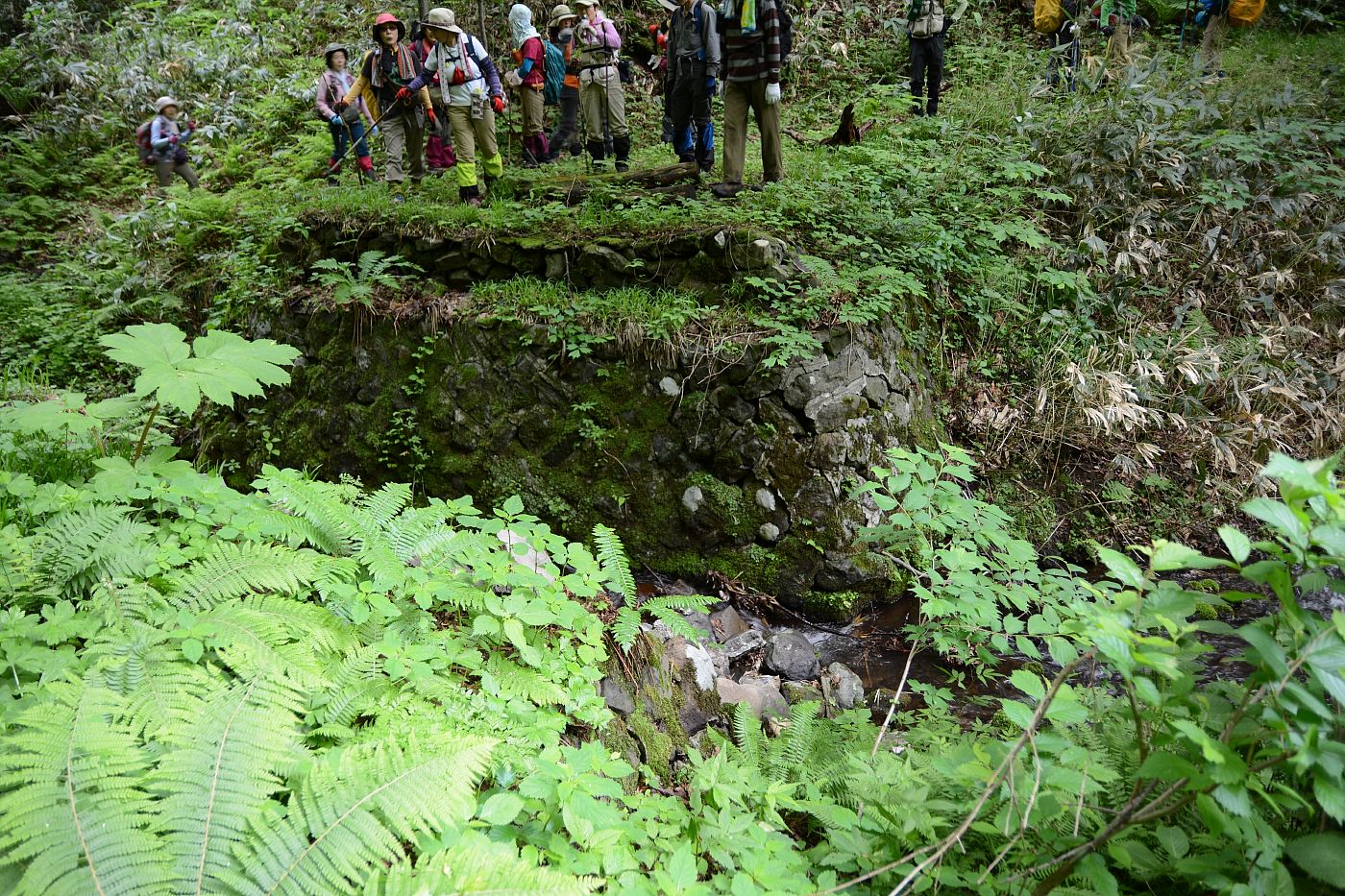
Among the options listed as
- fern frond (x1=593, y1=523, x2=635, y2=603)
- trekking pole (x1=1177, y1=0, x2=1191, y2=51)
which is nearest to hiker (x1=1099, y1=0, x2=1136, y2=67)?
trekking pole (x1=1177, y1=0, x2=1191, y2=51)

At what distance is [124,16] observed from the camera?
15.9 metres

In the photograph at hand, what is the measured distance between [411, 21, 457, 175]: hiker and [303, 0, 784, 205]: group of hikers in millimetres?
14

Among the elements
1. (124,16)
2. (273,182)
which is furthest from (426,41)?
(124,16)

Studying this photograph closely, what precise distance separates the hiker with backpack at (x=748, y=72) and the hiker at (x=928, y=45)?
12.8 feet

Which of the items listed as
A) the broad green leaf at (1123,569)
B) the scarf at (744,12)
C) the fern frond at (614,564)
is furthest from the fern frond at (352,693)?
the scarf at (744,12)

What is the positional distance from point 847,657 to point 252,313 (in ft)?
23.0

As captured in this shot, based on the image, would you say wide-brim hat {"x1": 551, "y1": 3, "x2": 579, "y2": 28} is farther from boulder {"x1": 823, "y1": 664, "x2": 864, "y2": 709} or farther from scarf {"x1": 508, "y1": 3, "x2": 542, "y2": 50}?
boulder {"x1": 823, "y1": 664, "x2": 864, "y2": 709}

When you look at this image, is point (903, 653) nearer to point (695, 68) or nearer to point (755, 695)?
point (755, 695)

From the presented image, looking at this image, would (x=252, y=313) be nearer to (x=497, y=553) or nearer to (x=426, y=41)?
(x=426, y=41)

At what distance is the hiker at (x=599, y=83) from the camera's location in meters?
8.38

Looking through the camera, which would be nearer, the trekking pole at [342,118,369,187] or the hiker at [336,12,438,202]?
the hiker at [336,12,438,202]

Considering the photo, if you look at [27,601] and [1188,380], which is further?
[1188,380]

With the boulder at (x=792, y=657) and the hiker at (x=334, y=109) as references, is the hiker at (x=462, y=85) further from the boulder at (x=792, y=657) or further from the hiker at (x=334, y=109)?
the boulder at (x=792, y=657)

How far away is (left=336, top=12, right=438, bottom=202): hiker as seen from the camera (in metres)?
7.76
